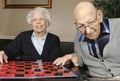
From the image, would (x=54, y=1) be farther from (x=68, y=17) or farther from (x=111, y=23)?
(x=111, y=23)

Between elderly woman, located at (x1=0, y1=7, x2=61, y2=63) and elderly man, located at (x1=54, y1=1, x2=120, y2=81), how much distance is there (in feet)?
2.09

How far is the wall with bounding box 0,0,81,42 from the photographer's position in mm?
4559

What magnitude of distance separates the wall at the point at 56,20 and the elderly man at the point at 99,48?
235 cm

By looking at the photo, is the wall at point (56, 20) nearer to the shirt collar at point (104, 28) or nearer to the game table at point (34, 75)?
the shirt collar at point (104, 28)

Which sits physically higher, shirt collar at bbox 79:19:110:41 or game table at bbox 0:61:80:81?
shirt collar at bbox 79:19:110:41

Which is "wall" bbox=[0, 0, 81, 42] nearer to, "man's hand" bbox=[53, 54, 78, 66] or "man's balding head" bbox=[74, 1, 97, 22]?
"man's hand" bbox=[53, 54, 78, 66]

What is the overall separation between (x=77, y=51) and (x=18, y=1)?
2.64 m

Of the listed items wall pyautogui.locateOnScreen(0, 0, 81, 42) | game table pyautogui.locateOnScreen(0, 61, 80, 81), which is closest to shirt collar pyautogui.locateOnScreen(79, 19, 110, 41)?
game table pyautogui.locateOnScreen(0, 61, 80, 81)

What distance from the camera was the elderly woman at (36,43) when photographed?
279 centimetres

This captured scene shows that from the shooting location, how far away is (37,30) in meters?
2.86

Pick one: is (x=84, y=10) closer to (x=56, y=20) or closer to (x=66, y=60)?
(x=66, y=60)

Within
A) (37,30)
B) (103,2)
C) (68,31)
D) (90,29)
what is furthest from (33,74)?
(68,31)

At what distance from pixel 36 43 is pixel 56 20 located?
1.81 metres

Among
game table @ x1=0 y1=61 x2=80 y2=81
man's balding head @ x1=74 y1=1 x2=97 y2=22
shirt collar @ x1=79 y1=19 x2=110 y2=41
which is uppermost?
man's balding head @ x1=74 y1=1 x2=97 y2=22
